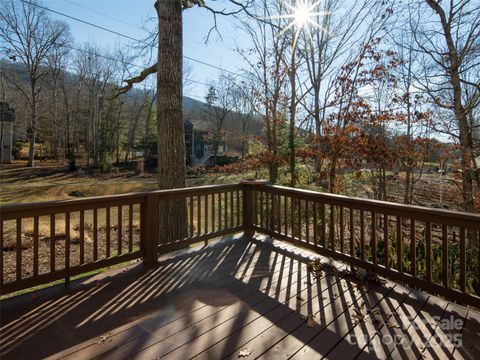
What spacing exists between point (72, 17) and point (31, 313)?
8.28 m

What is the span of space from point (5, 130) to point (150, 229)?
24737 mm

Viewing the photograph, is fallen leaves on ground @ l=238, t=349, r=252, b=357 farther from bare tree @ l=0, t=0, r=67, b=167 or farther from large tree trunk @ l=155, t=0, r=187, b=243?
bare tree @ l=0, t=0, r=67, b=167

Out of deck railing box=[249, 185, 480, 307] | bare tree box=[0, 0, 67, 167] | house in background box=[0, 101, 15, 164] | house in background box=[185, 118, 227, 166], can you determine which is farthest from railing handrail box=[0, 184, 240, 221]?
house in background box=[185, 118, 227, 166]

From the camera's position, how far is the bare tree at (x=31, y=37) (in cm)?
1862

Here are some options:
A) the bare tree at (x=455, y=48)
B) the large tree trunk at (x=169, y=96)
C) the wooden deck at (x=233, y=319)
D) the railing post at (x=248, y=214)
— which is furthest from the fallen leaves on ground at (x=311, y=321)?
the bare tree at (x=455, y=48)

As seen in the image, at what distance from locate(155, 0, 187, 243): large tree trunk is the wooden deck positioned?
1587mm

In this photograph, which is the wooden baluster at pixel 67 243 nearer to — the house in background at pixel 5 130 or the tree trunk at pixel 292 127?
the tree trunk at pixel 292 127

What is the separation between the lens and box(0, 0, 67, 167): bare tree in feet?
61.1

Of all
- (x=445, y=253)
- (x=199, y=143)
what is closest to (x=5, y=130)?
(x=199, y=143)

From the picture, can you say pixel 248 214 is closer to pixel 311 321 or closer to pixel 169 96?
pixel 169 96

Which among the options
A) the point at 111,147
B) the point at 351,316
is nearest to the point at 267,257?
the point at 351,316

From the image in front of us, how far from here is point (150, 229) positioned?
326 centimetres

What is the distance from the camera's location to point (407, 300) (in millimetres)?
2523

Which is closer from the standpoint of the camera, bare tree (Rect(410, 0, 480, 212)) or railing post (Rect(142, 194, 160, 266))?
railing post (Rect(142, 194, 160, 266))
